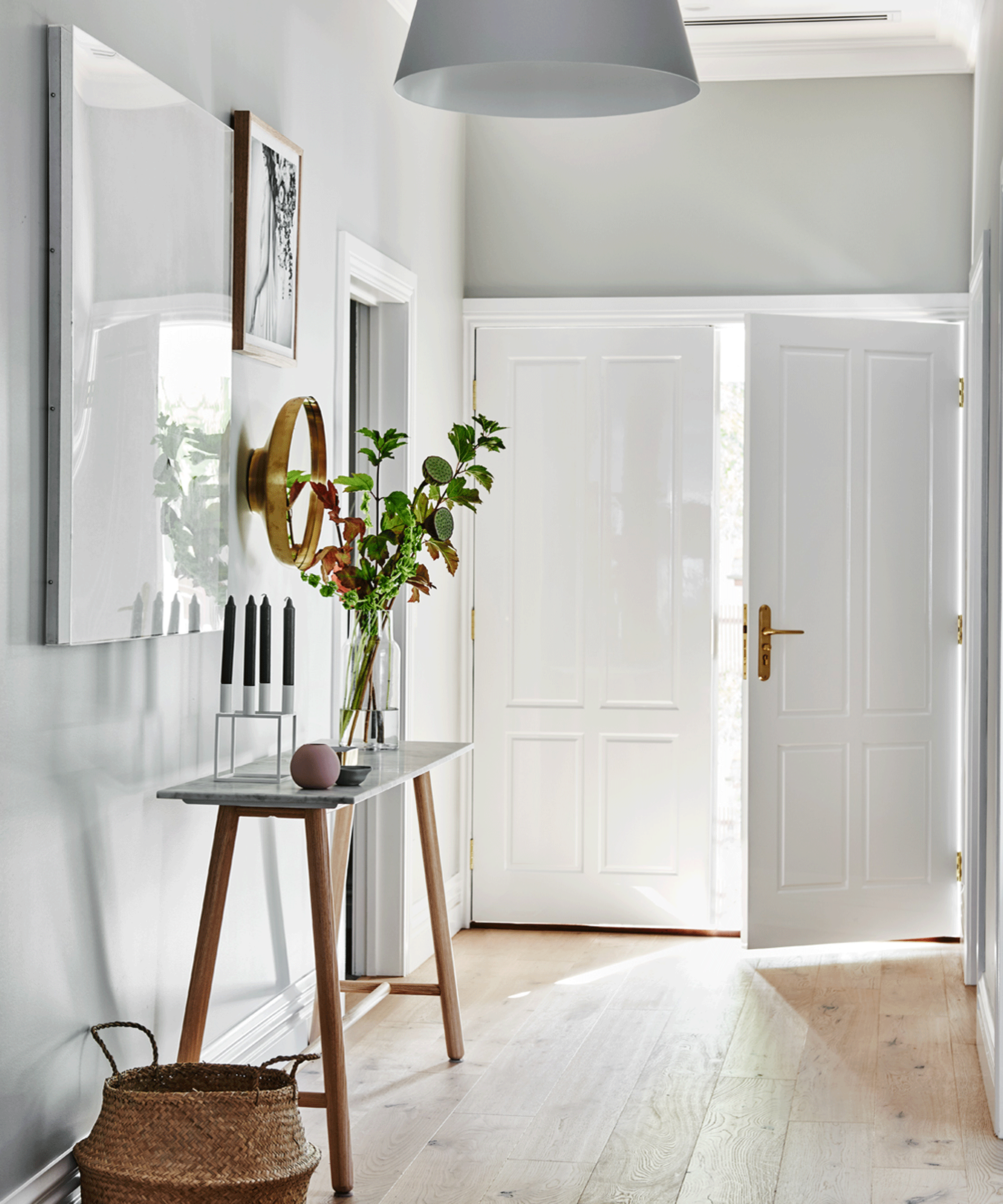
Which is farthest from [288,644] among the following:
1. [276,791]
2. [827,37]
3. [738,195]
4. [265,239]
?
[827,37]

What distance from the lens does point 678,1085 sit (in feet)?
11.2

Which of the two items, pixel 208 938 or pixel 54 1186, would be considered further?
pixel 208 938

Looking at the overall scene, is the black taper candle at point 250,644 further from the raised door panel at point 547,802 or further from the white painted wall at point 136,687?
the raised door panel at point 547,802

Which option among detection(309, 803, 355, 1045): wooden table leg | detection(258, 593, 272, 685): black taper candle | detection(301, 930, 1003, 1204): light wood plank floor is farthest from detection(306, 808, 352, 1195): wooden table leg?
detection(309, 803, 355, 1045): wooden table leg

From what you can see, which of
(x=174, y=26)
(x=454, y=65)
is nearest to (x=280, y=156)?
(x=174, y=26)

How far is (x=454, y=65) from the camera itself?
2.38 meters

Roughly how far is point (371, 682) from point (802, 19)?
2786mm

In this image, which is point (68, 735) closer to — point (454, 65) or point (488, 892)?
point (454, 65)

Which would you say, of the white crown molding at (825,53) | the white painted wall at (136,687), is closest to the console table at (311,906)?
the white painted wall at (136,687)

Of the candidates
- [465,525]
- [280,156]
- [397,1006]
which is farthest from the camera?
[465,525]

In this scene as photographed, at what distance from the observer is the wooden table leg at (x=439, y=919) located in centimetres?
349

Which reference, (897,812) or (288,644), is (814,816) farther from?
(288,644)

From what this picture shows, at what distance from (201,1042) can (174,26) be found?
6.54ft

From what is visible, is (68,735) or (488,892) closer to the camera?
(68,735)
